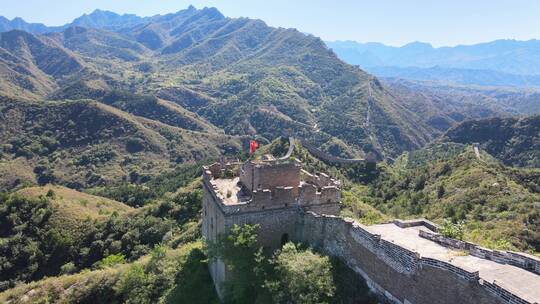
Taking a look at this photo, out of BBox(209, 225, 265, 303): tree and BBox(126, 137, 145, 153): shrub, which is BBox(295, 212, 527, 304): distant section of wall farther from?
BBox(126, 137, 145, 153): shrub

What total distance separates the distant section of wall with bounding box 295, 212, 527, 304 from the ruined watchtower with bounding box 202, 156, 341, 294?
103 cm

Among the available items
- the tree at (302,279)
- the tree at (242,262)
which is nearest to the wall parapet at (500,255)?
the tree at (302,279)

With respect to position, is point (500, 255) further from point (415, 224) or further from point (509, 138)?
point (509, 138)

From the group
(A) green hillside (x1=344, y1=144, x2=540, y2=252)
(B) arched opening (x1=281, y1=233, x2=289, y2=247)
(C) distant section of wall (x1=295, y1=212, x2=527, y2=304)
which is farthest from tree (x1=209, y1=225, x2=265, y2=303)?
(A) green hillside (x1=344, y1=144, x2=540, y2=252)

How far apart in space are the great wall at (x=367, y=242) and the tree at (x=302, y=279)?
168 cm

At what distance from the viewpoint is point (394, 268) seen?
18.2 metres

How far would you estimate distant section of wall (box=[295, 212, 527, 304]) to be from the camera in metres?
14.5

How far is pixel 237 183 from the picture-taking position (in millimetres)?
29688

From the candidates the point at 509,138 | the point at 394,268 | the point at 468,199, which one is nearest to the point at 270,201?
the point at 394,268

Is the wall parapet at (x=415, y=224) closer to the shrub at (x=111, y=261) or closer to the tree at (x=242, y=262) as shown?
the tree at (x=242, y=262)

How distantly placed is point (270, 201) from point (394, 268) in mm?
8669

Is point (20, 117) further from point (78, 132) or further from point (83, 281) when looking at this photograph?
point (83, 281)

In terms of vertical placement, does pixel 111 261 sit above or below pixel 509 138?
above

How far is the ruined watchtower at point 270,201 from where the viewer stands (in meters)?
24.3
